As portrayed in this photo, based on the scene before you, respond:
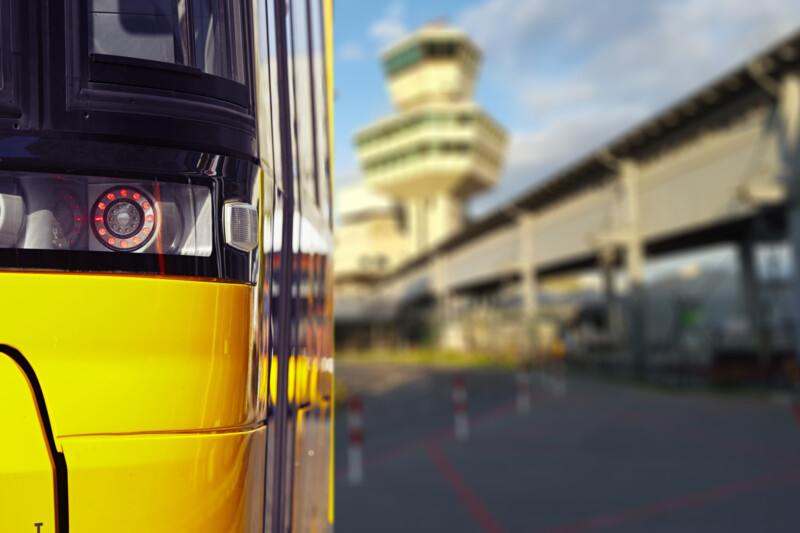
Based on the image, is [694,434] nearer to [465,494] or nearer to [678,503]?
[678,503]

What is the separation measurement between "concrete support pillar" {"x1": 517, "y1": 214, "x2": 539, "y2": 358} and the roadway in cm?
2288

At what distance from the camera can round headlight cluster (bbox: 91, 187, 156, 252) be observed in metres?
1.90

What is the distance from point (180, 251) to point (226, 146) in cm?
34

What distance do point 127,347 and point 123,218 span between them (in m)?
0.33

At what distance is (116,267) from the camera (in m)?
1.89

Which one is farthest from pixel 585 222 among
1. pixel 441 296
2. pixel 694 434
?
pixel 441 296

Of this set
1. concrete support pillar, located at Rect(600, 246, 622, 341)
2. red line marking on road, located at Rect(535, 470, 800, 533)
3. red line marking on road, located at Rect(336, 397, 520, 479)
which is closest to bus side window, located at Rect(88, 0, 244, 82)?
red line marking on road, located at Rect(535, 470, 800, 533)

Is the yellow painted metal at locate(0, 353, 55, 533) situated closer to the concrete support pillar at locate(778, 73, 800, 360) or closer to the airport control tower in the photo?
the concrete support pillar at locate(778, 73, 800, 360)

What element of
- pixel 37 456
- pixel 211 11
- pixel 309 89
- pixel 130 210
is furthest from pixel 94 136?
pixel 309 89

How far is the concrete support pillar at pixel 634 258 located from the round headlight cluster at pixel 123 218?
27589 mm

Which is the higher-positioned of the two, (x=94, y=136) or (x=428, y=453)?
(x=94, y=136)

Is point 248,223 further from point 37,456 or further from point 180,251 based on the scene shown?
point 37,456

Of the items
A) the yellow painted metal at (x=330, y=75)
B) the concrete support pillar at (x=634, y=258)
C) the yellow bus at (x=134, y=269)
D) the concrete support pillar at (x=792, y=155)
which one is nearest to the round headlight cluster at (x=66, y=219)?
the yellow bus at (x=134, y=269)

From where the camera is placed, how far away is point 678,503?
26.4ft
